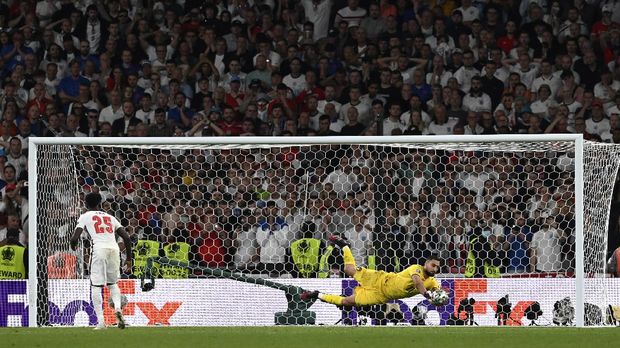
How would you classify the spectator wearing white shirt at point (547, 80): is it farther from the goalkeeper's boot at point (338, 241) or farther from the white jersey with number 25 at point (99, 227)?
the white jersey with number 25 at point (99, 227)

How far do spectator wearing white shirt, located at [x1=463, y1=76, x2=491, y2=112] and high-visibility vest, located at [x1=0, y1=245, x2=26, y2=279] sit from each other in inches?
262

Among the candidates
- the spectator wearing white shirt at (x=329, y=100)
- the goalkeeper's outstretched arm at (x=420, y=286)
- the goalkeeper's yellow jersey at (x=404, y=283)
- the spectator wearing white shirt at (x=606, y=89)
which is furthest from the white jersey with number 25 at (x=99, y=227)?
the spectator wearing white shirt at (x=606, y=89)

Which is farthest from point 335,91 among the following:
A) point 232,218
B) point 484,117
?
point 232,218

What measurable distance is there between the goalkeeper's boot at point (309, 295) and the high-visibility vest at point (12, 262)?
12.9ft

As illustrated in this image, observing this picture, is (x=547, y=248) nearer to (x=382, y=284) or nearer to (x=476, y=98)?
A: (x=382, y=284)

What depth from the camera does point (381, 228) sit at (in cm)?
1538

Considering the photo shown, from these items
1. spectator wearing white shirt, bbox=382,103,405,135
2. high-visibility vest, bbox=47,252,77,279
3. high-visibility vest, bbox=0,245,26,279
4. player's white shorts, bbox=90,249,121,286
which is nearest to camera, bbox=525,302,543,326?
spectator wearing white shirt, bbox=382,103,405,135

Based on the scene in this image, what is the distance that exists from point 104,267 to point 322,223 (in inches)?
124

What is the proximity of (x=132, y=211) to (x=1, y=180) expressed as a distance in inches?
114

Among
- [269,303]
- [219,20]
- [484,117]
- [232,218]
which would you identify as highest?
[219,20]

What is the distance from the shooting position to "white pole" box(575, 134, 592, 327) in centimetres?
1417

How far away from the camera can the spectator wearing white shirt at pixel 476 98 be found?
61.0ft

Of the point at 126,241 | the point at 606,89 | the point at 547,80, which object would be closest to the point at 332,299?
the point at 126,241

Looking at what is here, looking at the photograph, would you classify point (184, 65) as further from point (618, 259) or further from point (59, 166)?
point (618, 259)
